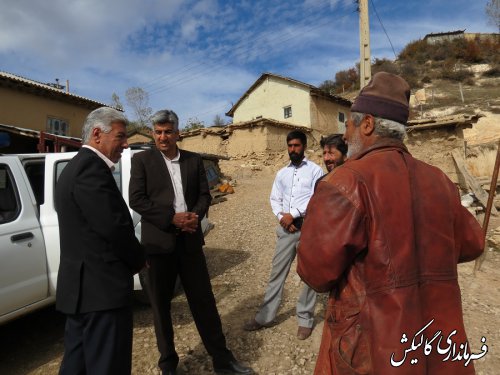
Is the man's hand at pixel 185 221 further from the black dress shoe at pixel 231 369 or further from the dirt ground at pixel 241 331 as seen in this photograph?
the dirt ground at pixel 241 331

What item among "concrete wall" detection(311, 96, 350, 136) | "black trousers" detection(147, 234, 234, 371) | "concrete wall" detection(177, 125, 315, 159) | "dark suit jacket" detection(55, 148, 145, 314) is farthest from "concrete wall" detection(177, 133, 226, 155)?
"dark suit jacket" detection(55, 148, 145, 314)

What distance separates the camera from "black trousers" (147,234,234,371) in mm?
2705

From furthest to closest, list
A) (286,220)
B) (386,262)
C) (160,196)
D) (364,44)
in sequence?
(364,44) < (286,220) < (160,196) < (386,262)

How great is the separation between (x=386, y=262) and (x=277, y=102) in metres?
25.1

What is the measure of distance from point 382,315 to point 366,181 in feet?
1.46

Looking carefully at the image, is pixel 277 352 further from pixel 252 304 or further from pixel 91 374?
pixel 91 374

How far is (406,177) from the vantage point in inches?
50.0

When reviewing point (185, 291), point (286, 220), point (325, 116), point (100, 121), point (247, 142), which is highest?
point (325, 116)

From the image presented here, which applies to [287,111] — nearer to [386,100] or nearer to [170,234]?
[170,234]

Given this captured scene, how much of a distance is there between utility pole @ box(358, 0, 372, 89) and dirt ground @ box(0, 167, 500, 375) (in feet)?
16.3

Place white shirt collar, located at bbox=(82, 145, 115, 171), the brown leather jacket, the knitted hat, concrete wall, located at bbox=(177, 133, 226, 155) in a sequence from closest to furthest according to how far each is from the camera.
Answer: the brown leather jacket → the knitted hat → white shirt collar, located at bbox=(82, 145, 115, 171) → concrete wall, located at bbox=(177, 133, 226, 155)

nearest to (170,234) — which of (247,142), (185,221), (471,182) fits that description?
(185,221)

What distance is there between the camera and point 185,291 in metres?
2.80

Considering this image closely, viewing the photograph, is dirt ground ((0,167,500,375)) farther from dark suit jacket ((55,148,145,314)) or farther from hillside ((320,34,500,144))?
hillside ((320,34,500,144))
